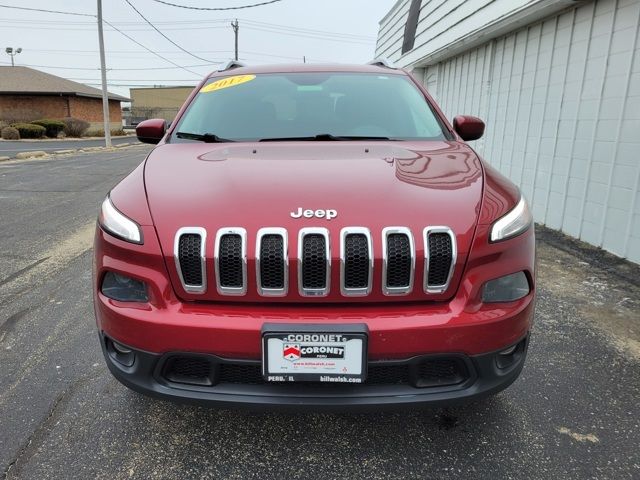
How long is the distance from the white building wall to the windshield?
2.73 m

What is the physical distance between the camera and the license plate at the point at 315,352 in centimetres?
171

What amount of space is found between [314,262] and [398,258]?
0.97 ft

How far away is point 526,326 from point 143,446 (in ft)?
5.38

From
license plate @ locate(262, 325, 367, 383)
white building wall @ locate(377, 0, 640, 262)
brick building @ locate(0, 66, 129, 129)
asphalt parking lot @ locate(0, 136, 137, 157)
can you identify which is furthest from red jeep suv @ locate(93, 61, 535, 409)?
brick building @ locate(0, 66, 129, 129)

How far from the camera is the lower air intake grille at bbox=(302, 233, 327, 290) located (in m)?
1.76

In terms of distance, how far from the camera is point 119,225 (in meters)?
1.92

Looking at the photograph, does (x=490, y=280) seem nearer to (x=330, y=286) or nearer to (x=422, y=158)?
(x=330, y=286)

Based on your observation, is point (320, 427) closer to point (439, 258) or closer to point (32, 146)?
point (439, 258)

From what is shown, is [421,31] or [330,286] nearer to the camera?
[330,286]

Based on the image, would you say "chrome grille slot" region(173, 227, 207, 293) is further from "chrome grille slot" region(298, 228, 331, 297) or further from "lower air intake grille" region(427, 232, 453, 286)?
"lower air intake grille" region(427, 232, 453, 286)

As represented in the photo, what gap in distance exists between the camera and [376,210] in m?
1.85

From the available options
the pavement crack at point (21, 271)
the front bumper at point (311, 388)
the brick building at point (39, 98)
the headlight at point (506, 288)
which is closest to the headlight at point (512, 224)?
the headlight at point (506, 288)

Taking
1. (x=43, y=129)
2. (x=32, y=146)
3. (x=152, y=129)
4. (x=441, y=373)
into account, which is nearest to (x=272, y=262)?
(x=441, y=373)

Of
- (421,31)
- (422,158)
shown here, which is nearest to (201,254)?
(422,158)
